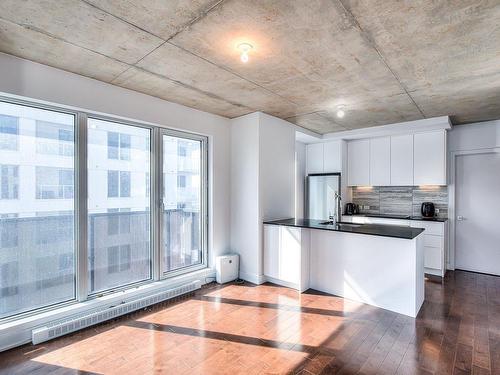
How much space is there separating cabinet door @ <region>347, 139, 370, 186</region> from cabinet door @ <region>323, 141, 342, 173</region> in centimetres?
33

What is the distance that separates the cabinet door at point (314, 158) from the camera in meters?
6.14

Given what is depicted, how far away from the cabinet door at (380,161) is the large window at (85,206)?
12.1ft

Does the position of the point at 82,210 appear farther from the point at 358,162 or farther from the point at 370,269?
the point at 358,162

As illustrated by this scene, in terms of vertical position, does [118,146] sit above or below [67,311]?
above

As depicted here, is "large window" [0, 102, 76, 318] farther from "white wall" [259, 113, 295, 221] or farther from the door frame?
the door frame

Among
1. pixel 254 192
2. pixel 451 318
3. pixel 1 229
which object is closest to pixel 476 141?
pixel 451 318

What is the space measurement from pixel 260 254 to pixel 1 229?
3.19 m

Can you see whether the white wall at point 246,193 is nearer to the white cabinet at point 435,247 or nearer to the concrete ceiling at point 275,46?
the concrete ceiling at point 275,46

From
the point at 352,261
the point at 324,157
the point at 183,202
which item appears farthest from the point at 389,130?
the point at 183,202

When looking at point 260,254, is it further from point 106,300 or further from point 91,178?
point 91,178

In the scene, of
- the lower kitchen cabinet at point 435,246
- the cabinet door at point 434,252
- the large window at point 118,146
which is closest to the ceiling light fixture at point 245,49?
the large window at point 118,146

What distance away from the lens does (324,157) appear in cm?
607

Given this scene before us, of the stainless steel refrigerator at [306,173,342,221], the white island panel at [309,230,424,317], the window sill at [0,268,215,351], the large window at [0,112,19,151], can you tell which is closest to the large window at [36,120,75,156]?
the large window at [0,112,19,151]

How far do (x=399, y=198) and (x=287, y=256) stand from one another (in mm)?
3037
